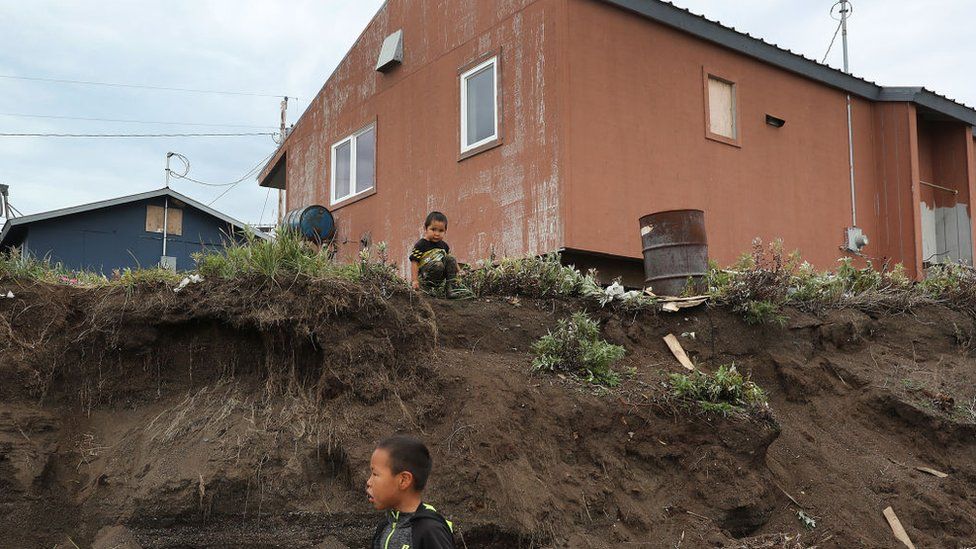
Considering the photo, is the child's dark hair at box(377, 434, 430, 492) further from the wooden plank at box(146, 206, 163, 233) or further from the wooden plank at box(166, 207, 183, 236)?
the wooden plank at box(166, 207, 183, 236)

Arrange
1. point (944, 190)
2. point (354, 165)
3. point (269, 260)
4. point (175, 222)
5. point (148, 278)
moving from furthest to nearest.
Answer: point (175, 222) → point (944, 190) → point (354, 165) → point (148, 278) → point (269, 260)

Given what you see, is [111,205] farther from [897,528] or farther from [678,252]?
[897,528]

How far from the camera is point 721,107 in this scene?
1254 cm

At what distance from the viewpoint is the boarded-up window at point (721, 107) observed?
12406mm

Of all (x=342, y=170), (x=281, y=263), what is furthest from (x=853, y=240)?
(x=281, y=263)

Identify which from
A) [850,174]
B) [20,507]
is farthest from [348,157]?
[20,507]

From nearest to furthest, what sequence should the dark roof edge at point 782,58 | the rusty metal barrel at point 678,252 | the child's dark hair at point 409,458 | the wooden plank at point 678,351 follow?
the child's dark hair at point 409,458 → the wooden plank at point 678,351 → the rusty metal barrel at point 678,252 → the dark roof edge at point 782,58

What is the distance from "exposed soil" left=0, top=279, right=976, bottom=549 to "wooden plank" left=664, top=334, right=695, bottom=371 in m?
0.18

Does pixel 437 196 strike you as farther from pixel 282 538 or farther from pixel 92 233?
pixel 92 233

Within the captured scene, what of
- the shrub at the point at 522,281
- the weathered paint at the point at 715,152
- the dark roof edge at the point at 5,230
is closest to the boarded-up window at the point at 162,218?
the dark roof edge at the point at 5,230

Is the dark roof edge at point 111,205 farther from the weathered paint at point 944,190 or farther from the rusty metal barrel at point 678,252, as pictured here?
the weathered paint at point 944,190

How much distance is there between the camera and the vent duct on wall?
13656 mm

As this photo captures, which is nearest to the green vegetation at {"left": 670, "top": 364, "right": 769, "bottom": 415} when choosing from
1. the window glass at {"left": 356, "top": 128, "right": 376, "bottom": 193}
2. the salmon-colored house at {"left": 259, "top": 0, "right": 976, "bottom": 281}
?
the salmon-colored house at {"left": 259, "top": 0, "right": 976, "bottom": 281}

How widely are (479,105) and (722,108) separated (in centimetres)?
346
